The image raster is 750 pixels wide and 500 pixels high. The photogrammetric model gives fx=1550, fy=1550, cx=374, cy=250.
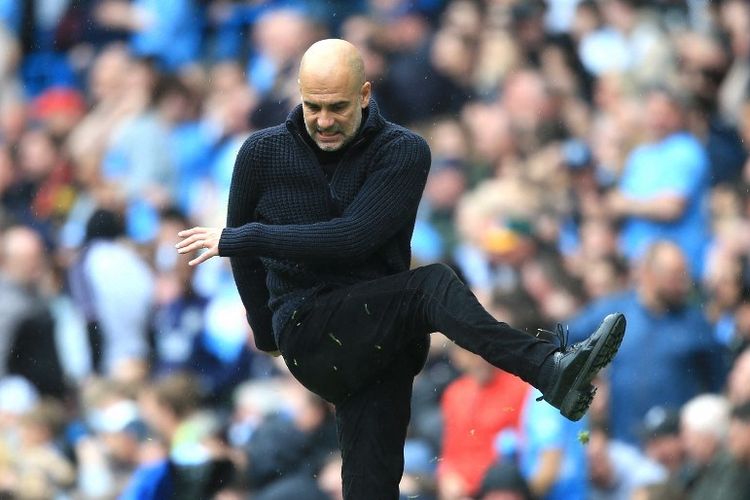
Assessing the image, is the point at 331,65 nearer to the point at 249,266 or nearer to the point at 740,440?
the point at 249,266

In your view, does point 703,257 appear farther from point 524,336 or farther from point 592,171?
point 524,336

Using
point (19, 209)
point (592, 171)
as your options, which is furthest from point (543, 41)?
point (19, 209)

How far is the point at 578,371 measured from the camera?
4.39 m

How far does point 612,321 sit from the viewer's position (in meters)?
4.43

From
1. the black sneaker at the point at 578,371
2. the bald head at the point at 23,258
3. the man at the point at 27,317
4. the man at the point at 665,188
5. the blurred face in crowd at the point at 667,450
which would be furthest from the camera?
the bald head at the point at 23,258

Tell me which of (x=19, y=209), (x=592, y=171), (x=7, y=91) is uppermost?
(x=7, y=91)

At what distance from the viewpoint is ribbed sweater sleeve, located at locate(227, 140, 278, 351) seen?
4676 millimetres

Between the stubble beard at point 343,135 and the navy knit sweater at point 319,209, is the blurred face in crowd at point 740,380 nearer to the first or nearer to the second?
the navy knit sweater at point 319,209

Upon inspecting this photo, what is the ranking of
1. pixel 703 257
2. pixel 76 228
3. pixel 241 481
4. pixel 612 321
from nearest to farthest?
pixel 612 321
pixel 703 257
pixel 241 481
pixel 76 228

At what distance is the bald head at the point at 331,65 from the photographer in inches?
177

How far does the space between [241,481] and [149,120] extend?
7.17 ft

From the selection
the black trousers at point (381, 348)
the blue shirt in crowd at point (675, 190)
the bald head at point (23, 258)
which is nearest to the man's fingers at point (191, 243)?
the black trousers at point (381, 348)

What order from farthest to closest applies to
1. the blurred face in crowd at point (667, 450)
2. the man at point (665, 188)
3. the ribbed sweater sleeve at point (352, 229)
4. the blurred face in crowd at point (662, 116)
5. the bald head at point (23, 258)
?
the bald head at point (23, 258) → the blurred face in crowd at point (662, 116) → the man at point (665, 188) → the blurred face in crowd at point (667, 450) → the ribbed sweater sleeve at point (352, 229)

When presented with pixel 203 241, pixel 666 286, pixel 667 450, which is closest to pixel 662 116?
pixel 666 286
